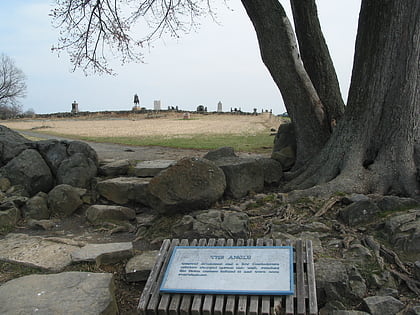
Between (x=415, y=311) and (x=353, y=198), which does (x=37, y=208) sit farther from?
(x=415, y=311)

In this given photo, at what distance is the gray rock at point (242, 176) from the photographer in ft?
24.2

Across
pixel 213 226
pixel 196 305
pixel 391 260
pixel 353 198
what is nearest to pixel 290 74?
pixel 353 198

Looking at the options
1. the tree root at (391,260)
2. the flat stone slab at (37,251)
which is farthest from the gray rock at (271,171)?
the flat stone slab at (37,251)

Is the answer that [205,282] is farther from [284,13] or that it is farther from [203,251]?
[284,13]

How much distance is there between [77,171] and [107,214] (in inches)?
71.1

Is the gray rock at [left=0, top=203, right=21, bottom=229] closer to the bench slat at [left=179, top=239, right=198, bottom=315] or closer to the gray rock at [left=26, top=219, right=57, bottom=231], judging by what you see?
the gray rock at [left=26, top=219, right=57, bottom=231]

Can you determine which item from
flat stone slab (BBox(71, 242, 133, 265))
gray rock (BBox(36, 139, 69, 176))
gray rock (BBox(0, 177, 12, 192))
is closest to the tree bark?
flat stone slab (BBox(71, 242, 133, 265))

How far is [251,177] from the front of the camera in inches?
301

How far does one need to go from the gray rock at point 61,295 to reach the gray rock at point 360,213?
324 centimetres

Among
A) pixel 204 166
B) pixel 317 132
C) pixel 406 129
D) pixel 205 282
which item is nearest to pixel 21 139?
pixel 204 166

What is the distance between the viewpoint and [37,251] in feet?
19.3

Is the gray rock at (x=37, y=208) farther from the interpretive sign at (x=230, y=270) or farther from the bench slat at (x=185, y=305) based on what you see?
the bench slat at (x=185, y=305)

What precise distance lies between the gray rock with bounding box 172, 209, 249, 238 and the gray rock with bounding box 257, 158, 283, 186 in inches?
82.9

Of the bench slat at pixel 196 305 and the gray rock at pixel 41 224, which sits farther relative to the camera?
the gray rock at pixel 41 224
